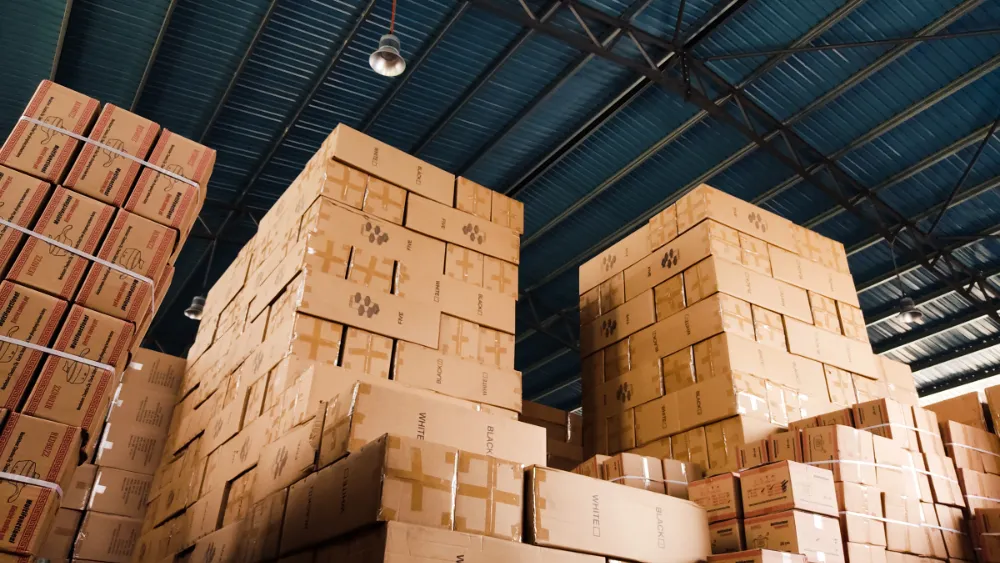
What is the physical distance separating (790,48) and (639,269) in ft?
9.89

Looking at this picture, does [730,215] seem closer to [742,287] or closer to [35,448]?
[742,287]

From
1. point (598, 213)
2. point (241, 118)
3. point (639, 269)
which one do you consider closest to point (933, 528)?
point (639, 269)

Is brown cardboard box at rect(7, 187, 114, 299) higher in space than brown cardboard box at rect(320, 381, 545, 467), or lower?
higher

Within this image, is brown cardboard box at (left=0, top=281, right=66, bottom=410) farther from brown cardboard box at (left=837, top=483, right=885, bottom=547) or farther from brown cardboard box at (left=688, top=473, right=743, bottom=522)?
brown cardboard box at (left=837, top=483, right=885, bottom=547)

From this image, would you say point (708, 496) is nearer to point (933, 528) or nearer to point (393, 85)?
point (933, 528)

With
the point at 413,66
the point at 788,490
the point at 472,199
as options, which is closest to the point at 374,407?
the point at 788,490

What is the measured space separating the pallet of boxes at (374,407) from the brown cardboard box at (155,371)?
22 cm

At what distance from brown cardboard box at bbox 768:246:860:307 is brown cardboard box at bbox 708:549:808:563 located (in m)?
2.94

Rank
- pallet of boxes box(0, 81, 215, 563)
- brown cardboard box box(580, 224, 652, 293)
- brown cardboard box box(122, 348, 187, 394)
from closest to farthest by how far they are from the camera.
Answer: pallet of boxes box(0, 81, 215, 563) → brown cardboard box box(580, 224, 652, 293) → brown cardboard box box(122, 348, 187, 394)

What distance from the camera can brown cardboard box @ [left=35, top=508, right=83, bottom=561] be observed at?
588 centimetres

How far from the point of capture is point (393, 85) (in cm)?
845

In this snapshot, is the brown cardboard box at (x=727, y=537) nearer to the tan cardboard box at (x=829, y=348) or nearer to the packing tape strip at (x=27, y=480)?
the tan cardboard box at (x=829, y=348)

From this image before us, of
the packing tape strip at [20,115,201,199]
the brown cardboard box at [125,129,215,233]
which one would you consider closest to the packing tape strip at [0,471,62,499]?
the brown cardboard box at [125,129,215,233]

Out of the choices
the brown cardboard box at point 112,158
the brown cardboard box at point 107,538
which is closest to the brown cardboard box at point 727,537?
the brown cardboard box at point 112,158
